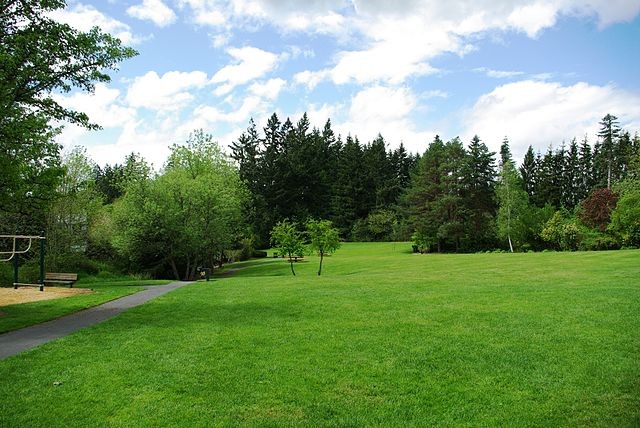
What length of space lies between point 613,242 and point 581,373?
1505 inches

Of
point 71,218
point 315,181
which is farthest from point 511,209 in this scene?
point 71,218

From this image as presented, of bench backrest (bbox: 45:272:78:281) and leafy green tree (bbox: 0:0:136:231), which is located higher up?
leafy green tree (bbox: 0:0:136:231)

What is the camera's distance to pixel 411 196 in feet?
200

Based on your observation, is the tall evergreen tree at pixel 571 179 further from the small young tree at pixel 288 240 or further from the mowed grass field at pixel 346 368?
the mowed grass field at pixel 346 368

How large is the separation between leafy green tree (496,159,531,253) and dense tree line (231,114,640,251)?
0.36ft

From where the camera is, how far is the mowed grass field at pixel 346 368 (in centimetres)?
516

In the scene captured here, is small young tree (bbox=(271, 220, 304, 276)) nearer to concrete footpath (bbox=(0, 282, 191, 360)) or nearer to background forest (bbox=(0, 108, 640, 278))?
background forest (bbox=(0, 108, 640, 278))

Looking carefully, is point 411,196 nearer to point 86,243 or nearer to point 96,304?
point 86,243

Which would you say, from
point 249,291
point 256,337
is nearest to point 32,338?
point 256,337

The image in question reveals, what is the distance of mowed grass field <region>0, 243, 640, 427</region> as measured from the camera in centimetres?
516

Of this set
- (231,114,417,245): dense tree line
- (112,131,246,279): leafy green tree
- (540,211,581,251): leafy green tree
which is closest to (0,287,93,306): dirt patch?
(112,131,246,279): leafy green tree

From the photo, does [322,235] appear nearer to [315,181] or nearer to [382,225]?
[382,225]

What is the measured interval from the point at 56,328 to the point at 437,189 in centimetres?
5332

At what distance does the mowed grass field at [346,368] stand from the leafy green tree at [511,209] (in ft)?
132
